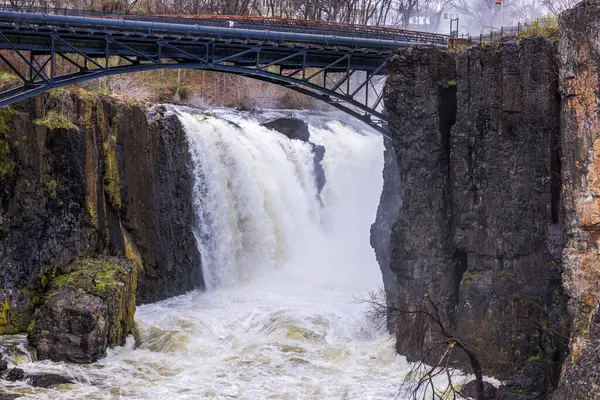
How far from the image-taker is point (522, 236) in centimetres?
1761

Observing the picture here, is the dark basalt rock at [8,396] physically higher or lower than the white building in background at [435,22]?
lower

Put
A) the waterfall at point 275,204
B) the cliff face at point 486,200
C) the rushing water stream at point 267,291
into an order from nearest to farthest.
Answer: the cliff face at point 486,200 < the rushing water stream at point 267,291 < the waterfall at point 275,204

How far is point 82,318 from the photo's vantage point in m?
19.2

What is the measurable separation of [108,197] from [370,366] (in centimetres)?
923

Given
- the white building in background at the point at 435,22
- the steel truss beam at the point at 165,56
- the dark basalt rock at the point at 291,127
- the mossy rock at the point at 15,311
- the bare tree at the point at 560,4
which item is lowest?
the mossy rock at the point at 15,311

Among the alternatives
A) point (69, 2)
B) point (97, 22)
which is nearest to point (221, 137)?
point (97, 22)

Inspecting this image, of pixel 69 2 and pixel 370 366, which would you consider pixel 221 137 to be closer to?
pixel 370 366

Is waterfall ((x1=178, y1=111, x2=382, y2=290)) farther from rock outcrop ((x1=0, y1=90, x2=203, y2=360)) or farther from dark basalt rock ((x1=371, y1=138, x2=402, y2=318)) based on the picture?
dark basalt rock ((x1=371, y1=138, x2=402, y2=318))

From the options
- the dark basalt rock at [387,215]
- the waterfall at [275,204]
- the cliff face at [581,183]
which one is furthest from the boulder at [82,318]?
the cliff face at [581,183]

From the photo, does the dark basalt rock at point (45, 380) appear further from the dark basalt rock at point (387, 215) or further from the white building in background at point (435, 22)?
the white building in background at point (435, 22)

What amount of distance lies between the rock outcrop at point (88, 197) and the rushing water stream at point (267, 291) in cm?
85

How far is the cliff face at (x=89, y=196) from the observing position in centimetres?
2066

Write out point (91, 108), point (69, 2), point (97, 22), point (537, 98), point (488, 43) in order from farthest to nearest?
point (69, 2) < point (91, 108) < point (97, 22) < point (488, 43) < point (537, 98)

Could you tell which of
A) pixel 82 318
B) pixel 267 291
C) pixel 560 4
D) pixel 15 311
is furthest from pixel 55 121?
pixel 560 4
